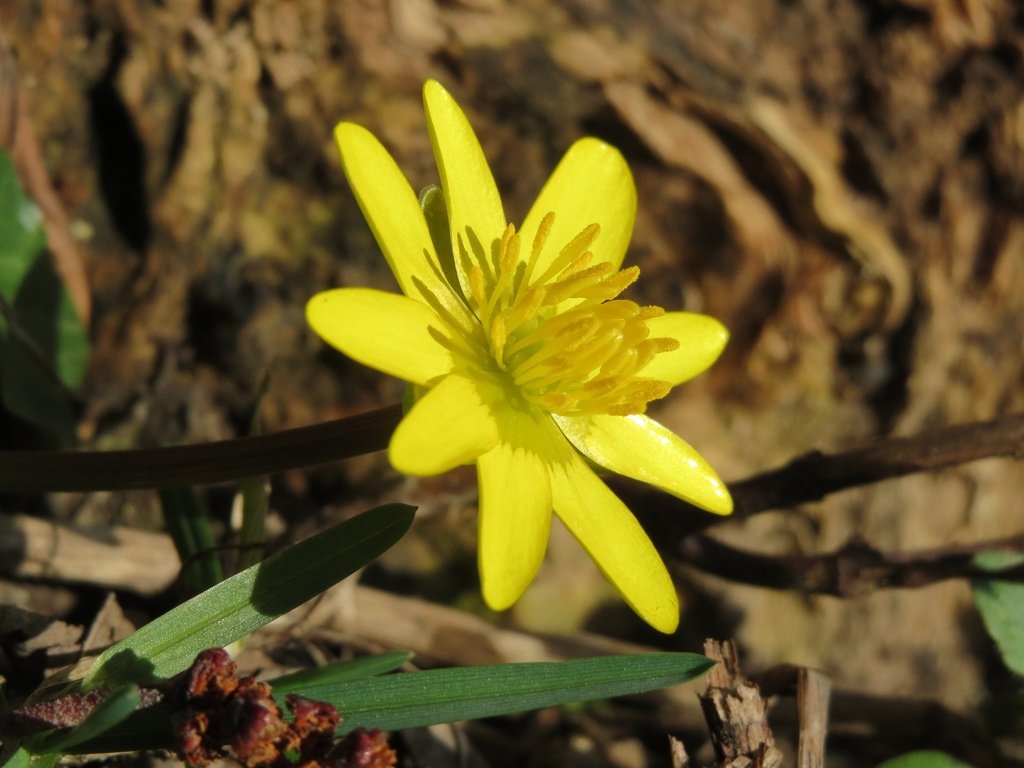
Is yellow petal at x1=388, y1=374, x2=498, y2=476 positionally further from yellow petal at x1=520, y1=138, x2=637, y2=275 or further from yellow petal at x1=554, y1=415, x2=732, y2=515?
yellow petal at x1=520, y1=138, x2=637, y2=275

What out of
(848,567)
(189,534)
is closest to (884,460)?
(848,567)

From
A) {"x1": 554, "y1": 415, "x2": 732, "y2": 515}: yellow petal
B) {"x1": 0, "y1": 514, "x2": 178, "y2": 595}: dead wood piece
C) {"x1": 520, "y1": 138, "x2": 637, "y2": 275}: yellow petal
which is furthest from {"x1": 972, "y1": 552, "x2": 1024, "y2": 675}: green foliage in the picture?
{"x1": 0, "y1": 514, "x2": 178, "y2": 595}: dead wood piece

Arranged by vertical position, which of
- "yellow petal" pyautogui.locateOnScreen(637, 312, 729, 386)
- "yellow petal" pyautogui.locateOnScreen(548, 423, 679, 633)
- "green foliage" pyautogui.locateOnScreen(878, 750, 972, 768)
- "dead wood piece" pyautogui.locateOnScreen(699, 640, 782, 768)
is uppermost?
"yellow petal" pyautogui.locateOnScreen(637, 312, 729, 386)

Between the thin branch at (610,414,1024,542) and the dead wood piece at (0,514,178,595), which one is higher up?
the thin branch at (610,414,1024,542)

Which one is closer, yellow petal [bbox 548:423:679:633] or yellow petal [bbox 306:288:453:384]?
yellow petal [bbox 306:288:453:384]

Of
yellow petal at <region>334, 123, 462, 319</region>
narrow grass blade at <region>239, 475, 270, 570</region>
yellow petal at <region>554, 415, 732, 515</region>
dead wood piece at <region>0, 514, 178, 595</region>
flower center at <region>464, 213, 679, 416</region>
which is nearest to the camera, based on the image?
yellow petal at <region>334, 123, 462, 319</region>

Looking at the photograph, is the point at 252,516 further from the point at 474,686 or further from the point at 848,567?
the point at 848,567
